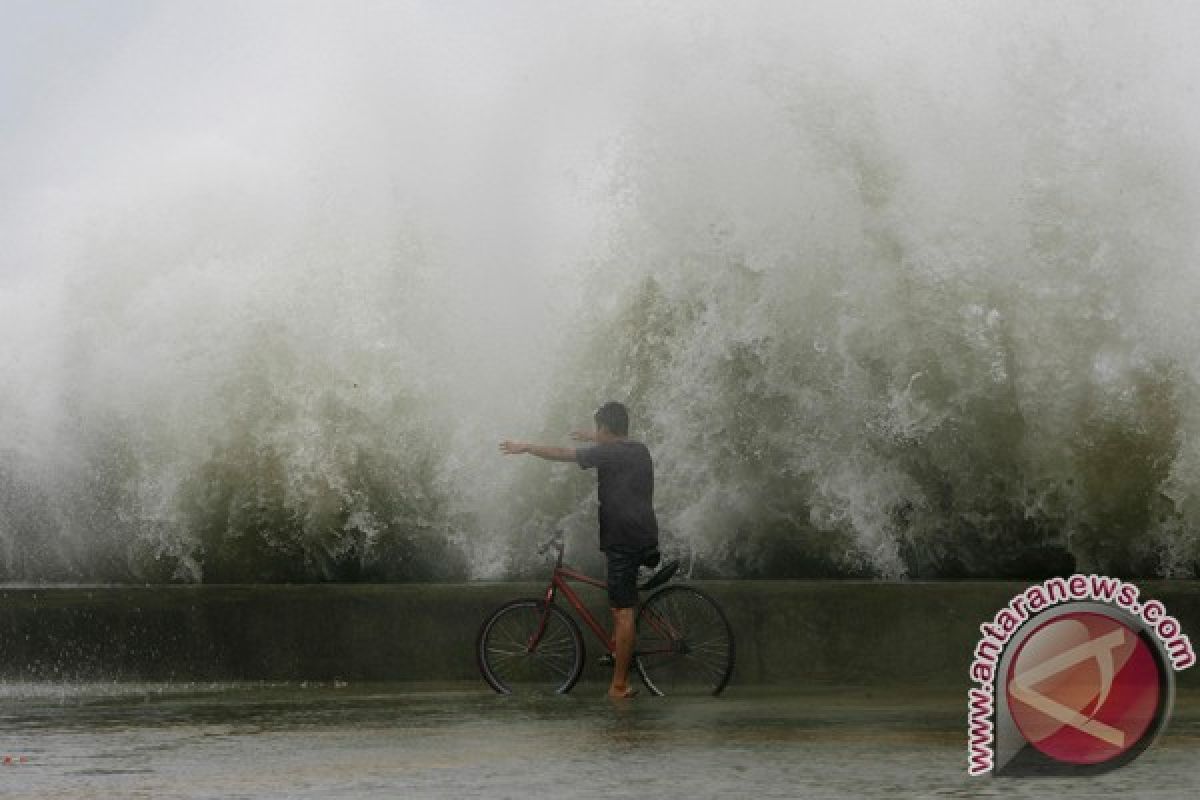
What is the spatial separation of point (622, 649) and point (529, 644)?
26.4 inches

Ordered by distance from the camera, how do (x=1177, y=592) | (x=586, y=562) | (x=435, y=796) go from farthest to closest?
(x=586, y=562) → (x=1177, y=592) → (x=435, y=796)

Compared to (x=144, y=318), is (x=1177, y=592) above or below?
below

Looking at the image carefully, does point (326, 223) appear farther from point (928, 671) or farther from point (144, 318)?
A: point (928, 671)

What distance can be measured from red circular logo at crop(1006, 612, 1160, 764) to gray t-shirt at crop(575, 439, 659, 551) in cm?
377

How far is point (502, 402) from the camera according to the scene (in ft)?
47.5

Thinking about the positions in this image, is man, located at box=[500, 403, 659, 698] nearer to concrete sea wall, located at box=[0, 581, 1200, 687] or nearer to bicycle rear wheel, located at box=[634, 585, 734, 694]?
bicycle rear wheel, located at box=[634, 585, 734, 694]

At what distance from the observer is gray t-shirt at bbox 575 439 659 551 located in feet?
36.0

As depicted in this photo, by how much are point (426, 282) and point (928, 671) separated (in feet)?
17.9

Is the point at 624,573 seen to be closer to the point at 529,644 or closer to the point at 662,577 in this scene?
the point at 662,577

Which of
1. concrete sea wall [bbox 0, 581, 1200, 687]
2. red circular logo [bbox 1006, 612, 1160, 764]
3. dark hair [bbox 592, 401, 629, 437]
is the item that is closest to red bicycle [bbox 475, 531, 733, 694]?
concrete sea wall [bbox 0, 581, 1200, 687]

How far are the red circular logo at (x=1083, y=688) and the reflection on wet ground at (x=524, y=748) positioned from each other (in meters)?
0.17

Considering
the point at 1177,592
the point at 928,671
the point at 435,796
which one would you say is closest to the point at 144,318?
the point at 928,671

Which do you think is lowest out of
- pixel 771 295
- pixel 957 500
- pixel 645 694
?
pixel 645 694

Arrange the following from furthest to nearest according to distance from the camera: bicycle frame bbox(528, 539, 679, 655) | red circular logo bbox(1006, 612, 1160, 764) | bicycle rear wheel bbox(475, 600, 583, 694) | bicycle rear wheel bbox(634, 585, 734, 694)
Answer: bicycle rear wheel bbox(475, 600, 583, 694), bicycle frame bbox(528, 539, 679, 655), bicycle rear wheel bbox(634, 585, 734, 694), red circular logo bbox(1006, 612, 1160, 764)
